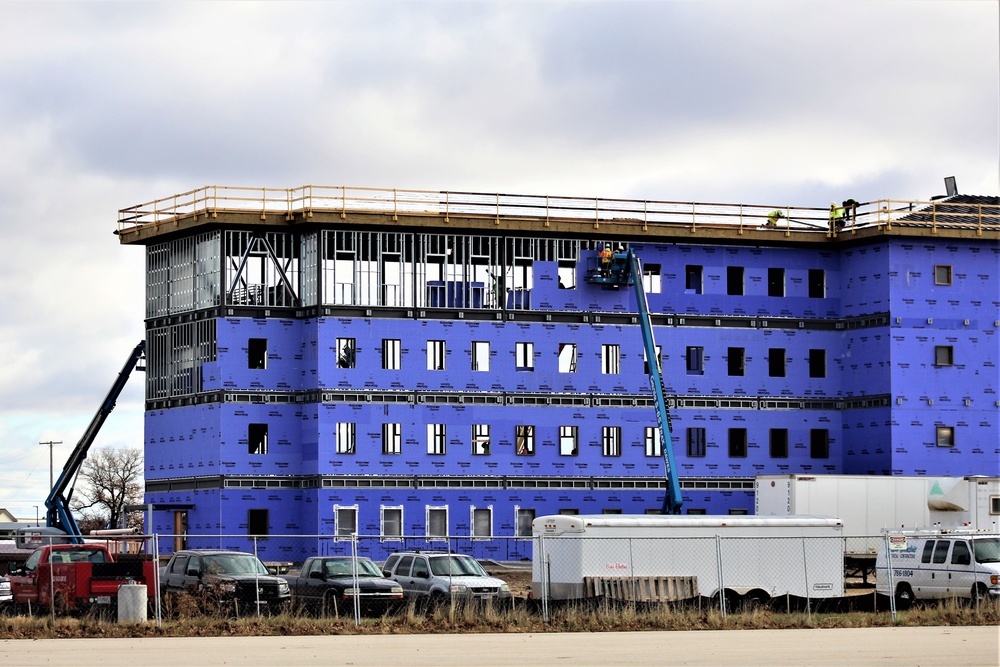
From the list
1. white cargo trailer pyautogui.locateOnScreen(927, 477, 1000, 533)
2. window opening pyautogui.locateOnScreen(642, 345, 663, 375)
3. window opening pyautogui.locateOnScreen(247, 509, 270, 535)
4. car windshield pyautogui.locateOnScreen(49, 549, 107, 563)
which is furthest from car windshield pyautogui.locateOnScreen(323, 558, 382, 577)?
window opening pyautogui.locateOnScreen(642, 345, 663, 375)

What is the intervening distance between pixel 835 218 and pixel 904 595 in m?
31.0

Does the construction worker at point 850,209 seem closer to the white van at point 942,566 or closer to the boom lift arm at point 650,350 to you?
the boom lift arm at point 650,350

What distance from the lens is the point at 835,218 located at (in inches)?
2805

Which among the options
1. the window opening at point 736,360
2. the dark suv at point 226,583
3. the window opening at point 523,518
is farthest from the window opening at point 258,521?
the dark suv at point 226,583

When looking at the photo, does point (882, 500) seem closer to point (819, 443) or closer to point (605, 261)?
point (819, 443)

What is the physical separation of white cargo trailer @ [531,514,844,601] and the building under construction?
21.0 meters

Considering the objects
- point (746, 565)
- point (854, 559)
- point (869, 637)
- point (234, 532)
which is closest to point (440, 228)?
point (234, 532)

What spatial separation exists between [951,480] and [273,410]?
26450 mm

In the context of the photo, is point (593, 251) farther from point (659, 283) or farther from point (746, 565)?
point (746, 565)

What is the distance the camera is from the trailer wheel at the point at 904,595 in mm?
42000

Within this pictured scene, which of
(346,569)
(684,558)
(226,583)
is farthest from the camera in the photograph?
(684,558)

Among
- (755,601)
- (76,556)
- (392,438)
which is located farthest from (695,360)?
(76,556)

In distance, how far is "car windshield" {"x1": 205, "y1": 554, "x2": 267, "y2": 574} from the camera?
4034cm

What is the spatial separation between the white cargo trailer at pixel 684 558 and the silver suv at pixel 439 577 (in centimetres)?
178
